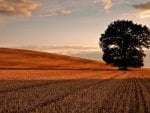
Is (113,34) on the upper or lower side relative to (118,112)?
upper

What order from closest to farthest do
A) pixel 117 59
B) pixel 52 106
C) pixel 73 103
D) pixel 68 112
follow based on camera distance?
pixel 68 112
pixel 52 106
pixel 73 103
pixel 117 59

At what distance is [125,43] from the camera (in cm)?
7556

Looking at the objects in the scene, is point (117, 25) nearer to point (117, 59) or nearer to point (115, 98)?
point (117, 59)

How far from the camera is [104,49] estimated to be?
76625 mm

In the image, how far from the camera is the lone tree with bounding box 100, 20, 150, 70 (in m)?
74.6

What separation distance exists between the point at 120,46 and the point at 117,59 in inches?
117

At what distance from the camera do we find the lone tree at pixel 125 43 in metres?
74.6

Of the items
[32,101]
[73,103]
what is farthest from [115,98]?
[32,101]

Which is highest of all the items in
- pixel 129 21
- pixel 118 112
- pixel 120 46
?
pixel 129 21

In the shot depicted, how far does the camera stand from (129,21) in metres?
77.6

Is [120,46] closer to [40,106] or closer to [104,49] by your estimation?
[104,49]

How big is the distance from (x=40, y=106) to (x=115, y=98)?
16.5 feet

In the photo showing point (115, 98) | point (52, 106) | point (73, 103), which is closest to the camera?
point (52, 106)

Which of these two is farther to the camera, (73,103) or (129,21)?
(129,21)
